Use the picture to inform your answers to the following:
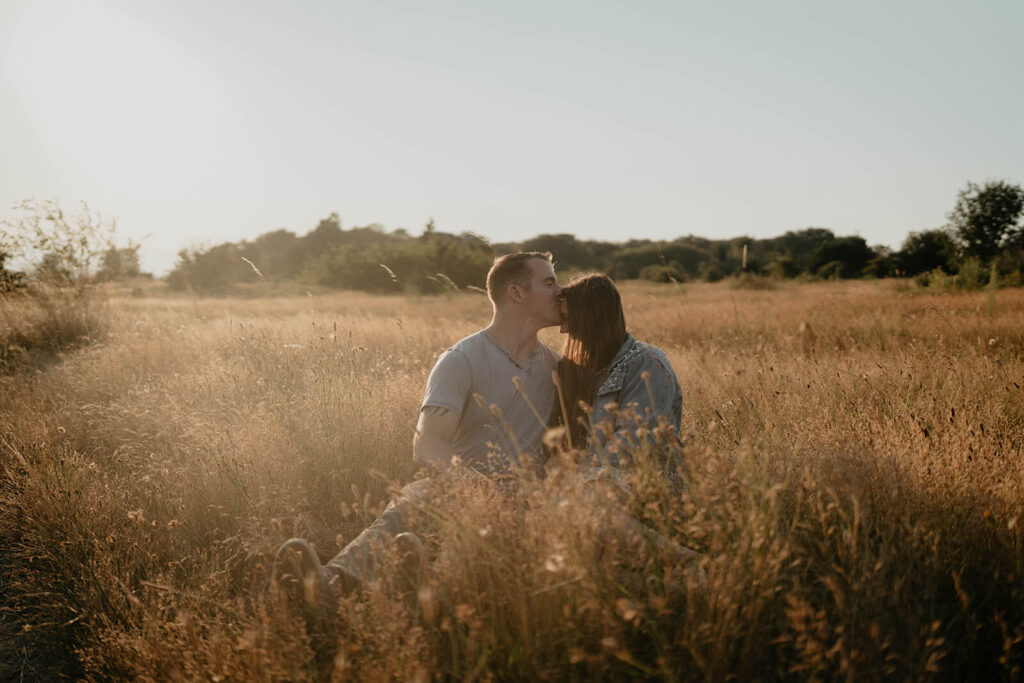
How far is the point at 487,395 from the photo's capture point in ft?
10.9

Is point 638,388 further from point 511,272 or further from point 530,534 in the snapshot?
point 530,534

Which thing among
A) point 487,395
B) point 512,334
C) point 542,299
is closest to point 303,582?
point 487,395

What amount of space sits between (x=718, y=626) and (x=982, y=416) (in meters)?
3.28

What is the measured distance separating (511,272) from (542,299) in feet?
0.80

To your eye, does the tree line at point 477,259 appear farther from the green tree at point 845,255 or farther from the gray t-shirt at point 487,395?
the gray t-shirt at point 487,395

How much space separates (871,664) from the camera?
1657 millimetres

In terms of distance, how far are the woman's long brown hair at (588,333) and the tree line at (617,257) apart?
12.1 m

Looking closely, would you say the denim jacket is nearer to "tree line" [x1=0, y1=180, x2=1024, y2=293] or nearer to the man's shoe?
the man's shoe

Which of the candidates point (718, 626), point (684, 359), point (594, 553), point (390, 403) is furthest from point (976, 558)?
point (684, 359)

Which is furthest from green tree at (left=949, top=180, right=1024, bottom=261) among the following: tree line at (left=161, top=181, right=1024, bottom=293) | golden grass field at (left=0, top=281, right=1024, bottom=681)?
golden grass field at (left=0, top=281, right=1024, bottom=681)

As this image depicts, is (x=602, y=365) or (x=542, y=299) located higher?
(x=542, y=299)

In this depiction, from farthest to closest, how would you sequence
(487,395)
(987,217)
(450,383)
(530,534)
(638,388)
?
1. (987,217)
2. (487,395)
3. (450,383)
4. (638,388)
5. (530,534)

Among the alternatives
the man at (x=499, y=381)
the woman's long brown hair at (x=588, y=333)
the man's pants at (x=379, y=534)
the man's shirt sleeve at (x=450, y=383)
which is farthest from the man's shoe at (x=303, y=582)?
the woman's long brown hair at (x=588, y=333)

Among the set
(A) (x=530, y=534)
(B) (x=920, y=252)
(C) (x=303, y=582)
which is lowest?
(C) (x=303, y=582)
